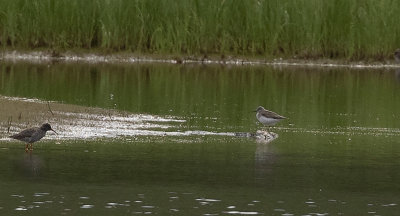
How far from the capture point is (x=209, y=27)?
34.7 meters

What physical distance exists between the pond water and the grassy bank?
5825 millimetres

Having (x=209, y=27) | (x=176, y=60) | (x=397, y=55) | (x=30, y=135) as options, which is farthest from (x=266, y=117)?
(x=176, y=60)

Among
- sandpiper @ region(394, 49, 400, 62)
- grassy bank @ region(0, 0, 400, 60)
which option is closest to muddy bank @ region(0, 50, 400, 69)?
grassy bank @ region(0, 0, 400, 60)

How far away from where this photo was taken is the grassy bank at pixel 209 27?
34375mm

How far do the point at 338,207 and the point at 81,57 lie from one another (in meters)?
24.0

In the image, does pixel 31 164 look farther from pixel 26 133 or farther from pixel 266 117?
pixel 266 117

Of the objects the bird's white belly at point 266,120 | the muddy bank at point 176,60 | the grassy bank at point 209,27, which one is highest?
the grassy bank at point 209,27

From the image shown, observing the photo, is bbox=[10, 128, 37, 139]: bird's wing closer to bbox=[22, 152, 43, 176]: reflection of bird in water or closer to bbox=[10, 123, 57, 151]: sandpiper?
bbox=[10, 123, 57, 151]: sandpiper

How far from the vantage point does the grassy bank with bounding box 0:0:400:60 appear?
113 feet

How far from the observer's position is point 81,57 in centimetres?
3469

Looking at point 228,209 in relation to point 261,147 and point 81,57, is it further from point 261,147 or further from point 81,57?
point 81,57

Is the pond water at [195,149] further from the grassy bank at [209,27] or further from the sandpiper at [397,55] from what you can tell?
the grassy bank at [209,27]

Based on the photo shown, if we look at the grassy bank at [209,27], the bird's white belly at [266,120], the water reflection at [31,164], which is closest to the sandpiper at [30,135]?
the water reflection at [31,164]

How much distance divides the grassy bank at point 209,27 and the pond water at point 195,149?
582 cm
